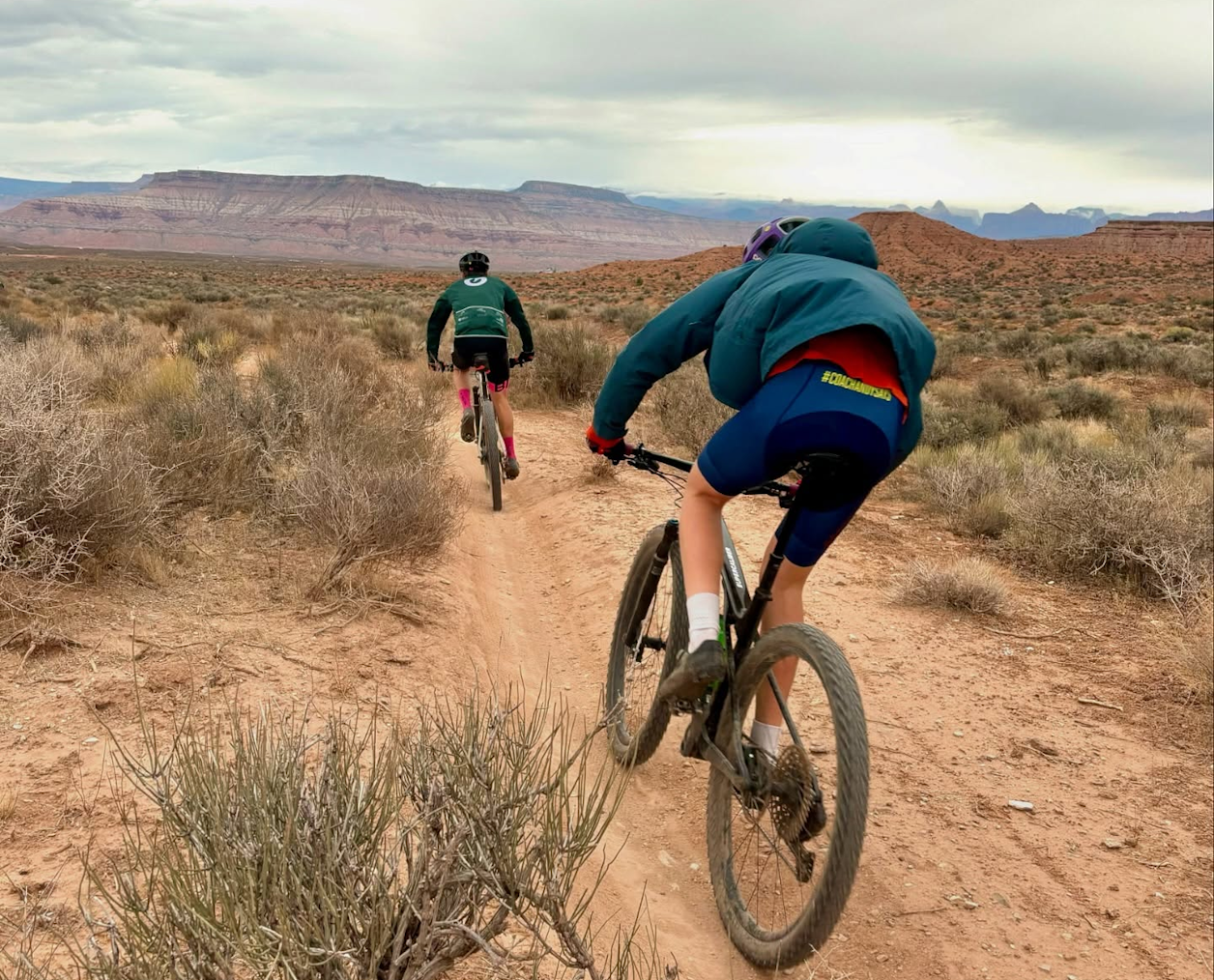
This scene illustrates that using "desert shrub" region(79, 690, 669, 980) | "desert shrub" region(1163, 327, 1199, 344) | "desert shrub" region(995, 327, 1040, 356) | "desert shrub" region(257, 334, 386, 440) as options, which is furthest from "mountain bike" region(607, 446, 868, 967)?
"desert shrub" region(1163, 327, 1199, 344)

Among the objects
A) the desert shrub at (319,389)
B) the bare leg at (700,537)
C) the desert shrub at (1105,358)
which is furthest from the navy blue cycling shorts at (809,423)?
the desert shrub at (1105,358)

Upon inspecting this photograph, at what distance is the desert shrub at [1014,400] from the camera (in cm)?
1187

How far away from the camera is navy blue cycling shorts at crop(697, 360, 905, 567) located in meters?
2.20

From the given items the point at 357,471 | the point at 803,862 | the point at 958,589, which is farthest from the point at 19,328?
the point at 803,862

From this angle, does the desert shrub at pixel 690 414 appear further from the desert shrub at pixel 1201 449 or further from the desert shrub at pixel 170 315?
the desert shrub at pixel 170 315

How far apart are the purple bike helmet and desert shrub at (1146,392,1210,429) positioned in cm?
950

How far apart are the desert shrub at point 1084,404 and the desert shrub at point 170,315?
1469 centimetres

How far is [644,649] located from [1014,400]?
1019 centimetres

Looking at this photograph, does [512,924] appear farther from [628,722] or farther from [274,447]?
[274,447]

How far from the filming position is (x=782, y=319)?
2.24m

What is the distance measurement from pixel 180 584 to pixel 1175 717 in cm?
485

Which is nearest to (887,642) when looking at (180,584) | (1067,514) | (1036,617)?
(1036,617)

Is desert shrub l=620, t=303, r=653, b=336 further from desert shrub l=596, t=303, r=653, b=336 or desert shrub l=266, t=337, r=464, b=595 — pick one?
desert shrub l=266, t=337, r=464, b=595

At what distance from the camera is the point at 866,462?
2.27 metres
